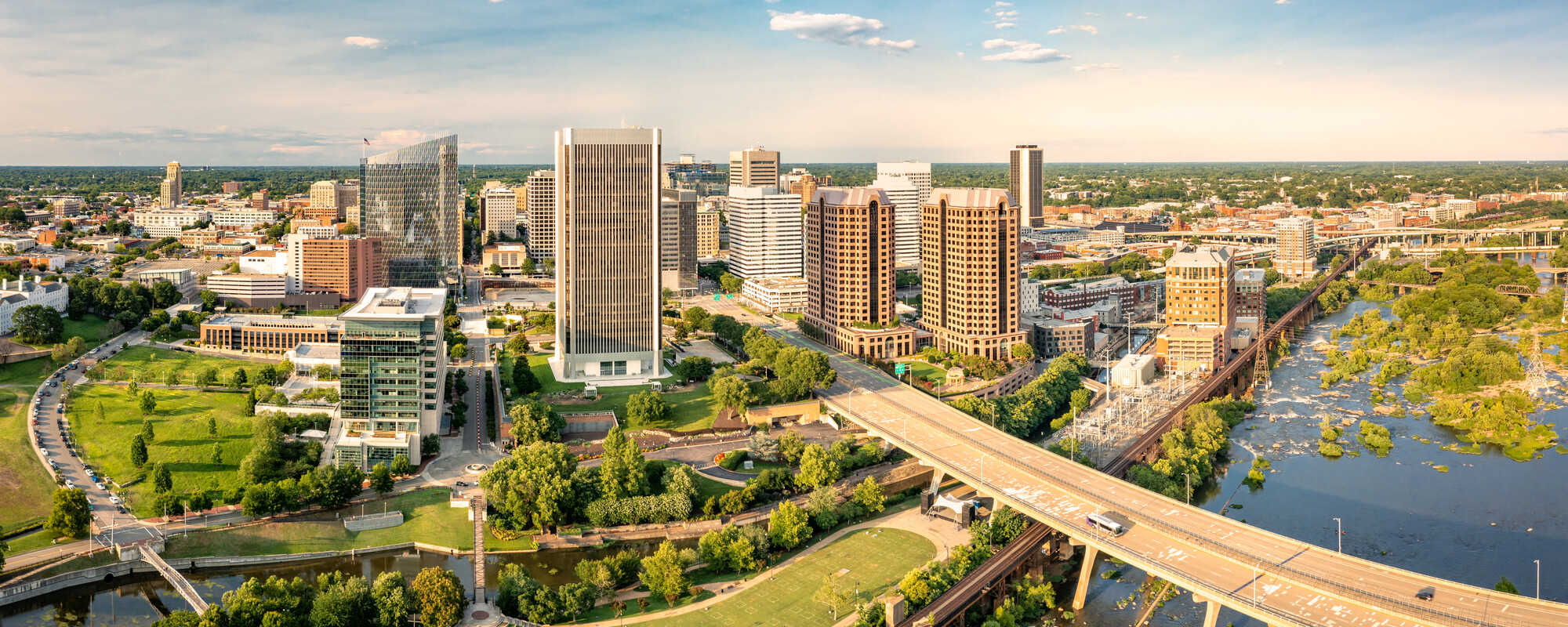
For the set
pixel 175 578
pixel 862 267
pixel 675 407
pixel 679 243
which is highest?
pixel 679 243

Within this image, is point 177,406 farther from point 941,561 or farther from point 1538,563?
point 1538,563

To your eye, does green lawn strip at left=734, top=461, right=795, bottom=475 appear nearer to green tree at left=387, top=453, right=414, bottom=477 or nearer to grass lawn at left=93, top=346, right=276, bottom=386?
green tree at left=387, top=453, right=414, bottom=477

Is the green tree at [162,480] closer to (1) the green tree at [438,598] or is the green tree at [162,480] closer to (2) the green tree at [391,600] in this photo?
(2) the green tree at [391,600]

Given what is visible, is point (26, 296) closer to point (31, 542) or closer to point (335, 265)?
point (335, 265)

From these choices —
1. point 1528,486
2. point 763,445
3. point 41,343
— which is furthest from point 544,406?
point 1528,486

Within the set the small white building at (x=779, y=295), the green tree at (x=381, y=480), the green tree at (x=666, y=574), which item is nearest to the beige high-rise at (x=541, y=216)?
the small white building at (x=779, y=295)

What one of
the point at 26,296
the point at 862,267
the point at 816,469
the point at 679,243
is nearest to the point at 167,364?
the point at 26,296
